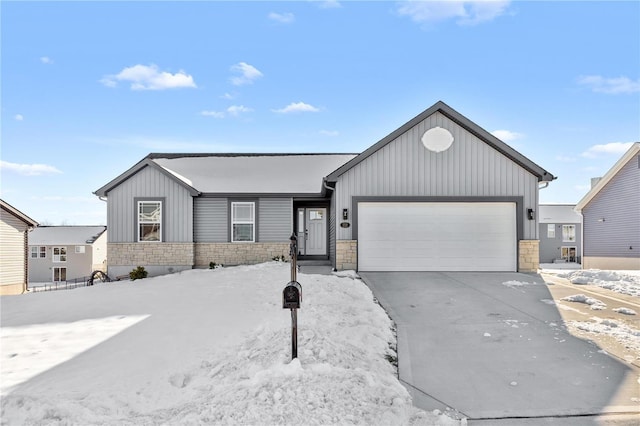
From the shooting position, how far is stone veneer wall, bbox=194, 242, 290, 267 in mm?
15555

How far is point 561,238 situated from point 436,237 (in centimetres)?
2781

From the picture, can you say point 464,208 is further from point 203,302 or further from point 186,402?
point 186,402

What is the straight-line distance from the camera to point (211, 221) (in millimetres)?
15656

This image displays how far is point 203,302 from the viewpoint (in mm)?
9430

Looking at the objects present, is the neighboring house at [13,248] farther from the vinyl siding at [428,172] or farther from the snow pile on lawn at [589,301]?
the snow pile on lawn at [589,301]

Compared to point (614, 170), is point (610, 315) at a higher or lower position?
lower

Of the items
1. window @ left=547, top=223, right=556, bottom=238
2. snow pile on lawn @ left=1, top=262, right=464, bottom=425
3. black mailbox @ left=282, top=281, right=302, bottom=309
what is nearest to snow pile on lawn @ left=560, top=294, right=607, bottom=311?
snow pile on lawn @ left=1, top=262, right=464, bottom=425

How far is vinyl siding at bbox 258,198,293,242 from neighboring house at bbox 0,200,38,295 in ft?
40.7

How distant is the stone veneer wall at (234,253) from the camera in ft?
51.0

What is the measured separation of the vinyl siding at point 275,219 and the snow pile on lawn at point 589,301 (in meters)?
9.56

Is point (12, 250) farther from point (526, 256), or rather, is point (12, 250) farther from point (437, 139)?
point (526, 256)

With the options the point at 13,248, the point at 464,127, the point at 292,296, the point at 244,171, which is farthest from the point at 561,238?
the point at 13,248

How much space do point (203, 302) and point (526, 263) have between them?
1008 cm

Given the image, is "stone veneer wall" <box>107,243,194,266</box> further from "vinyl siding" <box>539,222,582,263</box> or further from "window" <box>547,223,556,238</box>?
"window" <box>547,223,556,238</box>
